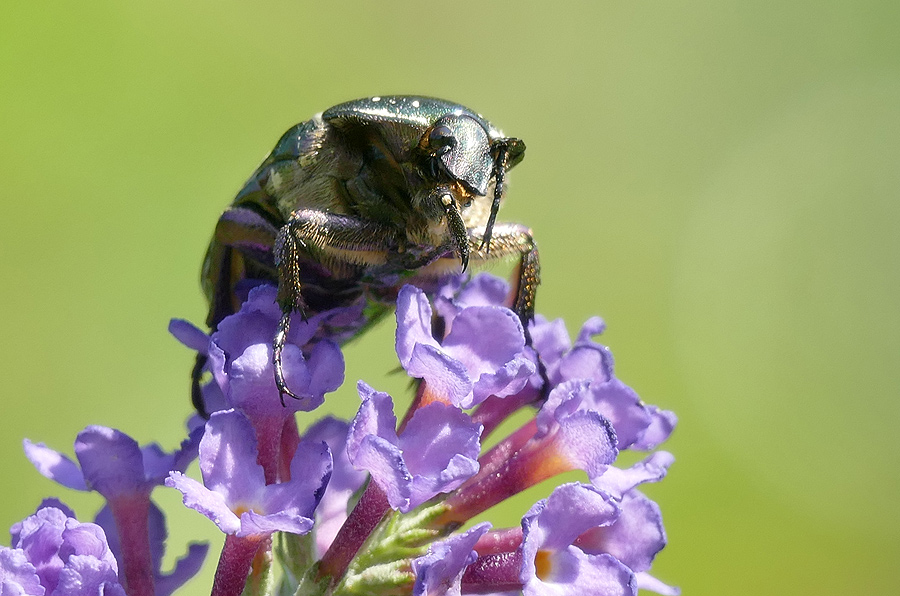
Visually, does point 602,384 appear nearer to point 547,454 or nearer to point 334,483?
point 547,454

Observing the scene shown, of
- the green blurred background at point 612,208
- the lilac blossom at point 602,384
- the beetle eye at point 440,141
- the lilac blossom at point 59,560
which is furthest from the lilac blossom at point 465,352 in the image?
the green blurred background at point 612,208

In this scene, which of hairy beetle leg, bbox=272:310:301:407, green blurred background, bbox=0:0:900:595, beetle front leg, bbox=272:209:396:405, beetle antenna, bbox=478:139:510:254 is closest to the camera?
hairy beetle leg, bbox=272:310:301:407

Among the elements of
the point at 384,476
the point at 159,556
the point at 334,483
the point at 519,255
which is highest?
the point at 519,255

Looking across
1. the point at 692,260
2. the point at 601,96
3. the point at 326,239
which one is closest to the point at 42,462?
the point at 326,239

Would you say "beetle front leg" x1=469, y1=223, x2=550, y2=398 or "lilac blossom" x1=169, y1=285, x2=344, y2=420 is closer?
"lilac blossom" x1=169, y1=285, x2=344, y2=420

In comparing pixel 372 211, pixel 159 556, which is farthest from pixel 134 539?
pixel 372 211

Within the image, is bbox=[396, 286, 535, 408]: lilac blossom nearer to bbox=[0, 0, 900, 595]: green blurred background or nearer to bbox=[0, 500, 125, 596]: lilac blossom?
bbox=[0, 500, 125, 596]: lilac blossom

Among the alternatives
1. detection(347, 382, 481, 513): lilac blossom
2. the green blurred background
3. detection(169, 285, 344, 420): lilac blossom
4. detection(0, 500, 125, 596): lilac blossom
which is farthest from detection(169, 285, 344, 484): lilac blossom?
the green blurred background

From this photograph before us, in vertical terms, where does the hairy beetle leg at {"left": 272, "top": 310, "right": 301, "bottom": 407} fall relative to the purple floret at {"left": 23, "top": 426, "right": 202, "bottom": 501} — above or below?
above
